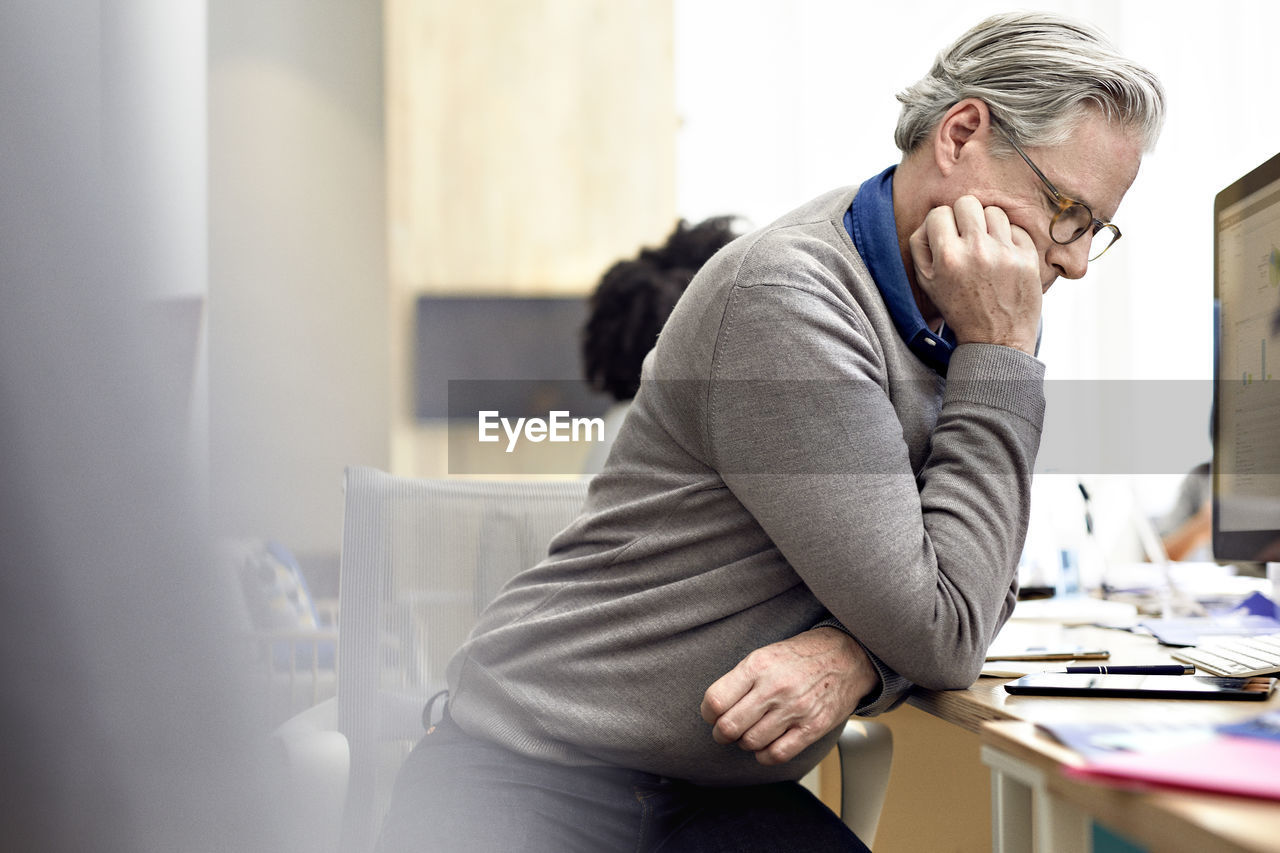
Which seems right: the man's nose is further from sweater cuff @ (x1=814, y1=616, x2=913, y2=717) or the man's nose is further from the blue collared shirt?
sweater cuff @ (x1=814, y1=616, x2=913, y2=717)

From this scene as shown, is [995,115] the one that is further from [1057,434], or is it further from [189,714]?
[1057,434]

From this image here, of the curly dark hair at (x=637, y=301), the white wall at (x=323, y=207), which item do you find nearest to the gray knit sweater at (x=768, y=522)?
the curly dark hair at (x=637, y=301)

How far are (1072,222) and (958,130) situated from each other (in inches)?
4.7

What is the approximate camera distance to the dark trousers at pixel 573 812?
78 centimetres

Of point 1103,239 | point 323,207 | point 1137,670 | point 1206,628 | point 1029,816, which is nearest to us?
point 1029,816

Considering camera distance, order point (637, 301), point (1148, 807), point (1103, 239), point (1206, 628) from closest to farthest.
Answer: point (1148, 807)
point (1103, 239)
point (1206, 628)
point (637, 301)

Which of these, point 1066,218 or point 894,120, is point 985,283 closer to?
point 1066,218

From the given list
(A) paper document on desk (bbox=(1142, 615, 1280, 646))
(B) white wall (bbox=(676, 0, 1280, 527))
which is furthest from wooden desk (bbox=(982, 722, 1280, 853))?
(B) white wall (bbox=(676, 0, 1280, 527))

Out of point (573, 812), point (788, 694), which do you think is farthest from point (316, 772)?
point (788, 694)

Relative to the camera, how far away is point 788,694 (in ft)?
2.52

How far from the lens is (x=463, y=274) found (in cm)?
352

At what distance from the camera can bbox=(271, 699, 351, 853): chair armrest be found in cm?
95


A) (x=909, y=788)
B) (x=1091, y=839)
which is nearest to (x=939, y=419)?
(x=1091, y=839)

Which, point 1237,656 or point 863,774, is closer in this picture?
point 1237,656
